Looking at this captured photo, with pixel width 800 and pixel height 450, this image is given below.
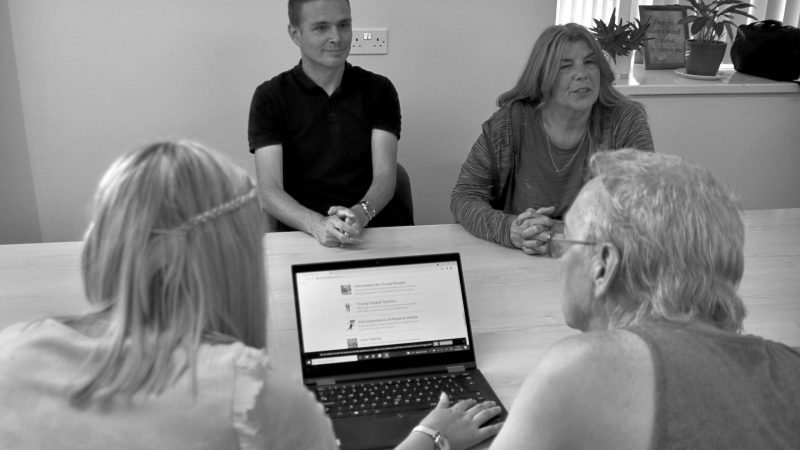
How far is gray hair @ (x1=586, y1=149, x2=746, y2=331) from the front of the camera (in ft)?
3.36

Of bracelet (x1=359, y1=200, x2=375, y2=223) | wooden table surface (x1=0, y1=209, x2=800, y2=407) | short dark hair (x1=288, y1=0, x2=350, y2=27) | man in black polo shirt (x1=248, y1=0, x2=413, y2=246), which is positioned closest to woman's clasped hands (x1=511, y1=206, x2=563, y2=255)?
wooden table surface (x1=0, y1=209, x2=800, y2=407)

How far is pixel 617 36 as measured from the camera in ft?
10.5

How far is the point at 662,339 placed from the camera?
3.19ft

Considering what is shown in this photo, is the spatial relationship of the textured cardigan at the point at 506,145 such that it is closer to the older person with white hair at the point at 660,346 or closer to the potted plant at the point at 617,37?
the potted plant at the point at 617,37

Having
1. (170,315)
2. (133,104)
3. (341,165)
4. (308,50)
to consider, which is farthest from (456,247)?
(133,104)

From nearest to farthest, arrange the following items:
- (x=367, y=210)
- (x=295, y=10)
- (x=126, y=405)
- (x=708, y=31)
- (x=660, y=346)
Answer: (x=126, y=405), (x=660, y=346), (x=367, y=210), (x=295, y=10), (x=708, y=31)

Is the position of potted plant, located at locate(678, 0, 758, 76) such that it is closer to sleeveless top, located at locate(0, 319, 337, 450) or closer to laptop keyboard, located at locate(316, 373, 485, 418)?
laptop keyboard, located at locate(316, 373, 485, 418)

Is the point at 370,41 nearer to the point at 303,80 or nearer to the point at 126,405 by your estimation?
the point at 303,80

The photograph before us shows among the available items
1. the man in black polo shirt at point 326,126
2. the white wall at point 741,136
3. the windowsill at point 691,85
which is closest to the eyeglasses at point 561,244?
the man in black polo shirt at point 326,126

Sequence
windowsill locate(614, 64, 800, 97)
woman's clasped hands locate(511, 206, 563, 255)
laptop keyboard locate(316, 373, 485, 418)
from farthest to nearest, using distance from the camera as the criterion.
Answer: windowsill locate(614, 64, 800, 97) < woman's clasped hands locate(511, 206, 563, 255) < laptop keyboard locate(316, 373, 485, 418)

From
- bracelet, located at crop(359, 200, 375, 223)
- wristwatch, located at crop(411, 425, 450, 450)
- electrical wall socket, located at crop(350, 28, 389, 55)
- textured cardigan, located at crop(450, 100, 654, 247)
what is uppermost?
electrical wall socket, located at crop(350, 28, 389, 55)

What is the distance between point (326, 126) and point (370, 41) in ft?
2.11

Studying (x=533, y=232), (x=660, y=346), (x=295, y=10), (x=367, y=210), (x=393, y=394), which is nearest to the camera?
(x=660, y=346)

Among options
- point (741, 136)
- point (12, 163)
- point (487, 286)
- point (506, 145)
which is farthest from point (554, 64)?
point (12, 163)
